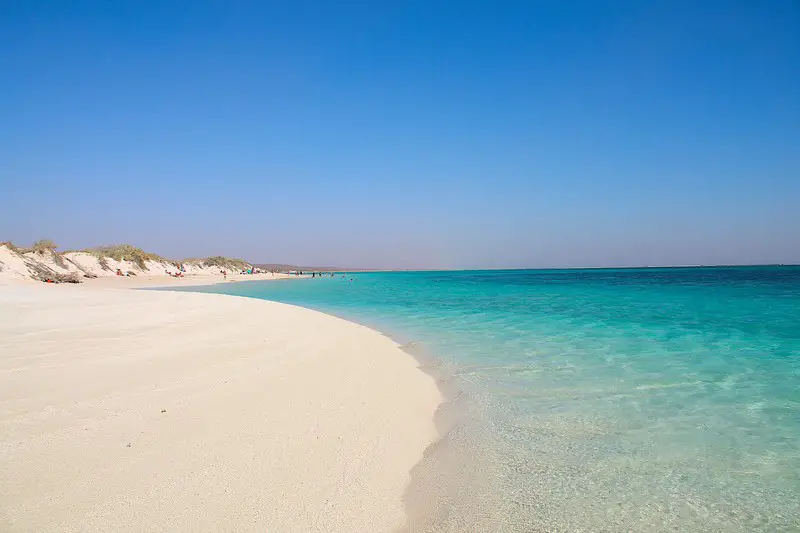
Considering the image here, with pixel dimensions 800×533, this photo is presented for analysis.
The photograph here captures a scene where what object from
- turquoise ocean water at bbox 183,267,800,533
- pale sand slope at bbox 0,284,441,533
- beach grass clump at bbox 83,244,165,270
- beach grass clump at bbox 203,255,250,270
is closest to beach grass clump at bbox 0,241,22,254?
beach grass clump at bbox 83,244,165,270

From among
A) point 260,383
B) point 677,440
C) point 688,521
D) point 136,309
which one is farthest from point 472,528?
point 136,309

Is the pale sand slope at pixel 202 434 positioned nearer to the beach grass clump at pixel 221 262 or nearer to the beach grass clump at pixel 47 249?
the beach grass clump at pixel 47 249

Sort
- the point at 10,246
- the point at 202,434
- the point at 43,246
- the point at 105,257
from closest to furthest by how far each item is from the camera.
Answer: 1. the point at 202,434
2. the point at 10,246
3. the point at 43,246
4. the point at 105,257

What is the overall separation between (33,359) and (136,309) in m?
7.13

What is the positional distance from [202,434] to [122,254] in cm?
5776

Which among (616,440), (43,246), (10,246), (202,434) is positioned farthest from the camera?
(43,246)

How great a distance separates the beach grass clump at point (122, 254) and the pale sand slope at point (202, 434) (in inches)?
1871

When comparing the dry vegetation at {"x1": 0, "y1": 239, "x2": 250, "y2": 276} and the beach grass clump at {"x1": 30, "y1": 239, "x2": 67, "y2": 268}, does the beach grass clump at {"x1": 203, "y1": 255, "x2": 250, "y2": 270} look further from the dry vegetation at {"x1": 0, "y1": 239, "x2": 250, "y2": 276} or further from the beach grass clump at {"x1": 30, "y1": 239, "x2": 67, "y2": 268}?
the beach grass clump at {"x1": 30, "y1": 239, "x2": 67, "y2": 268}

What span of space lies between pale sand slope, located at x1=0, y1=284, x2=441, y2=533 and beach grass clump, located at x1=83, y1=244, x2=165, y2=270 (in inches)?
1871

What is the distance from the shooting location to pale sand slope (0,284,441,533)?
276 centimetres

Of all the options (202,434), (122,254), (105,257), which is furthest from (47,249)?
(202,434)

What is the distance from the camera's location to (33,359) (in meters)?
6.29

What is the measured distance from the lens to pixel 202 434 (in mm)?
3959

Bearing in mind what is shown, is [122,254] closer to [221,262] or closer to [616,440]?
[221,262]
